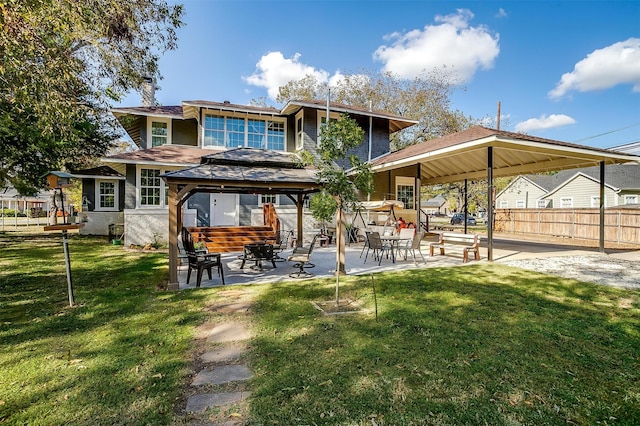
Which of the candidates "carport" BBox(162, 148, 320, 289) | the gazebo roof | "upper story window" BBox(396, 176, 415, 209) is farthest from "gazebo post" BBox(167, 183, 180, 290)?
"upper story window" BBox(396, 176, 415, 209)

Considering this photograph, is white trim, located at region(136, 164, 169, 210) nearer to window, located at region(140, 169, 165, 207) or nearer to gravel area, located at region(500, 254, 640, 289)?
window, located at region(140, 169, 165, 207)

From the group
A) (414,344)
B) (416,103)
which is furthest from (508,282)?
(416,103)

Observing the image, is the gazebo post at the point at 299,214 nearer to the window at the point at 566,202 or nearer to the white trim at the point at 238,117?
the white trim at the point at 238,117

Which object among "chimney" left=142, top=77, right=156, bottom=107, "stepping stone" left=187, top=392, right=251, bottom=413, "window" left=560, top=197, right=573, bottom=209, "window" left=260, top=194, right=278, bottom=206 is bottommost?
"stepping stone" left=187, top=392, right=251, bottom=413

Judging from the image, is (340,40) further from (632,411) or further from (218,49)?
(632,411)

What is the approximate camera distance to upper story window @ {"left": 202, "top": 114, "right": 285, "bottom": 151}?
53.6 feet

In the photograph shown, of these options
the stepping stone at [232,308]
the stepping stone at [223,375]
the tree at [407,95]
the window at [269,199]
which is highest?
the tree at [407,95]

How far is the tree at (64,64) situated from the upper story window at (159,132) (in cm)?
262

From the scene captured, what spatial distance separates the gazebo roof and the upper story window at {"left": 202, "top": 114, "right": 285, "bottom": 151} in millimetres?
8005

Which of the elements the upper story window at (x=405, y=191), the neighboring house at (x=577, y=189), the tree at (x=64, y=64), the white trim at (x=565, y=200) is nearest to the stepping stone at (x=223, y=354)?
the tree at (x=64, y=64)

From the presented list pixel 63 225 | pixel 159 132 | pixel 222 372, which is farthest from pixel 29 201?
pixel 222 372

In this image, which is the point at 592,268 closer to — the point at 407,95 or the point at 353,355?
the point at 353,355

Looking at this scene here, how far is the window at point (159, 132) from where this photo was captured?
53.5ft

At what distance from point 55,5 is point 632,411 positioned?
9298mm
